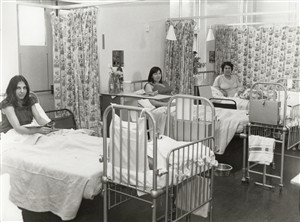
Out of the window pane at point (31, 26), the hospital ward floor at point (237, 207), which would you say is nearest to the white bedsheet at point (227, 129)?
the hospital ward floor at point (237, 207)

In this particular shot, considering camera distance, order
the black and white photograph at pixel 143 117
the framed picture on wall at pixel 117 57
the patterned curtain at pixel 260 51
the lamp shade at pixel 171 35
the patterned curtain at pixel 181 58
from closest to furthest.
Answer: the black and white photograph at pixel 143 117
the framed picture on wall at pixel 117 57
the lamp shade at pixel 171 35
the patterned curtain at pixel 181 58
the patterned curtain at pixel 260 51

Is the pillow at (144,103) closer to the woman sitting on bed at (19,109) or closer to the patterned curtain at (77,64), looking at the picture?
the patterned curtain at (77,64)

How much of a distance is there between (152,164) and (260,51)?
731 cm

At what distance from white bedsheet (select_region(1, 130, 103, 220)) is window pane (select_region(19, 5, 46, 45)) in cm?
223

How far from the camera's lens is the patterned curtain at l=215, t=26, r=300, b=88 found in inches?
362

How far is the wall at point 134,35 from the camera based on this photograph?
709 centimetres

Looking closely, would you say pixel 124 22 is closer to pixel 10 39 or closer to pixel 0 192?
pixel 10 39

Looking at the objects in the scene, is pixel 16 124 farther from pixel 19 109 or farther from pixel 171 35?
pixel 171 35

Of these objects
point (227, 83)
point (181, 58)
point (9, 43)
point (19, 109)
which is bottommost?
point (19, 109)

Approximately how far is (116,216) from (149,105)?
287 cm

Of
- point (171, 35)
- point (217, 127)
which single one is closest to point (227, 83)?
point (171, 35)

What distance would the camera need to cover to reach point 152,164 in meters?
3.17

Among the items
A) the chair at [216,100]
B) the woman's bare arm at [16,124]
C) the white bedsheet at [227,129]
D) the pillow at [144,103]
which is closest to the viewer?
the woman's bare arm at [16,124]

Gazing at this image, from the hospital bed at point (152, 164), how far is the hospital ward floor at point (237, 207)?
0.50 meters
